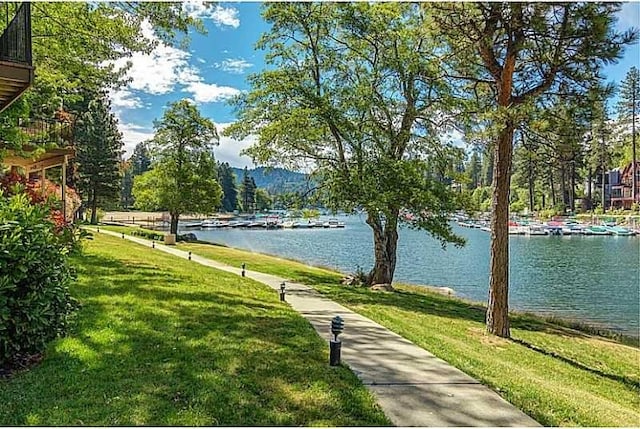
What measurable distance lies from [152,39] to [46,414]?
33.4ft

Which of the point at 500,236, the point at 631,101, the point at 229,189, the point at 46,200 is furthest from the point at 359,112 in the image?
the point at 229,189

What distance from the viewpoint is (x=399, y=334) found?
776 cm

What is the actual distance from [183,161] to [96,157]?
→ 1229 centimetres

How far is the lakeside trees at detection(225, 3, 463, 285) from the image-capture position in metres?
13.7

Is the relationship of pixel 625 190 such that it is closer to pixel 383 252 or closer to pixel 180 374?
pixel 383 252

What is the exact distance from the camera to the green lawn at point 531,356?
5.13m

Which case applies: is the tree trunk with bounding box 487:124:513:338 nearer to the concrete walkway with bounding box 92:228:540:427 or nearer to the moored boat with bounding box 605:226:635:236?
the concrete walkway with bounding box 92:228:540:427

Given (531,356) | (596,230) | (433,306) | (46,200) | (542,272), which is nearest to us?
(531,356)

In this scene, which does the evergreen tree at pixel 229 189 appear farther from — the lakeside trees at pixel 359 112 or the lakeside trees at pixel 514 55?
the lakeside trees at pixel 514 55

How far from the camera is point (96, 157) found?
3972 cm

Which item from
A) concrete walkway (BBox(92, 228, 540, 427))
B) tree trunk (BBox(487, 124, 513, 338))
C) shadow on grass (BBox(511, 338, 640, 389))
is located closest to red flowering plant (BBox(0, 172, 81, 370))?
concrete walkway (BBox(92, 228, 540, 427))

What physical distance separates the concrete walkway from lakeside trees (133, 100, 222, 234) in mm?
24950

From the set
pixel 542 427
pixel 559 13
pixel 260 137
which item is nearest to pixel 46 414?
pixel 542 427

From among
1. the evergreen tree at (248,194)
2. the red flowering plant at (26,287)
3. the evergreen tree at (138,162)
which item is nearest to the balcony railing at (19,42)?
the red flowering plant at (26,287)
